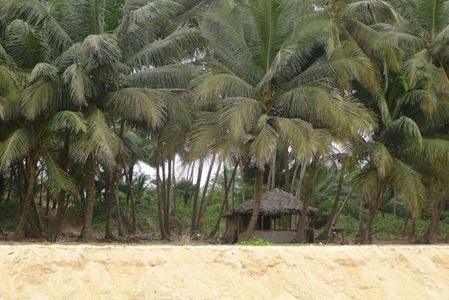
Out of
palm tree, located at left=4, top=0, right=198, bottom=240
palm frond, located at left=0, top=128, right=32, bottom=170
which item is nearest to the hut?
palm tree, located at left=4, top=0, right=198, bottom=240

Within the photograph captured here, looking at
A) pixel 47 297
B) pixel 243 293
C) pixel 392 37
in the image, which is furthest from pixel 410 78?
pixel 47 297

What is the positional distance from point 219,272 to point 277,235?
12481 millimetres

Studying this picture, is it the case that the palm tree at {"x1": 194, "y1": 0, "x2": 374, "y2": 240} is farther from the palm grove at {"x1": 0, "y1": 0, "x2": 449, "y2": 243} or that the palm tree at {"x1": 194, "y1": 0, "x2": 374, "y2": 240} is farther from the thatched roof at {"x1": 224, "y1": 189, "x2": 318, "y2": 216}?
the thatched roof at {"x1": 224, "y1": 189, "x2": 318, "y2": 216}

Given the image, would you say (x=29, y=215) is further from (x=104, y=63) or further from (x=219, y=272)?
(x=219, y=272)

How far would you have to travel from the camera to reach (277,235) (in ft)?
75.4

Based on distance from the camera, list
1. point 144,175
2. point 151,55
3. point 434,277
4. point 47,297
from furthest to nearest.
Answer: point 144,175 < point 151,55 < point 434,277 < point 47,297

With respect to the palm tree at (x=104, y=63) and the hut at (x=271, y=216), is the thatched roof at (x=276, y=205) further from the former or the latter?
the palm tree at (x=104, y=63)

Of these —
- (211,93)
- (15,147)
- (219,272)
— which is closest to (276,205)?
(211,93)

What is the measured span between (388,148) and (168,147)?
304 inches

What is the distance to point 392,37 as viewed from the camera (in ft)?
73.5

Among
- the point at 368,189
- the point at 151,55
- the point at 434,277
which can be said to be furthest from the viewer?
the point at 368,189

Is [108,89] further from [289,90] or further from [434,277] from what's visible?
[434,277]

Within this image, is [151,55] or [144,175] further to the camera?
[144,175]

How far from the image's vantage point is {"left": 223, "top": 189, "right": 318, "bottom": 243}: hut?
22.9 m
